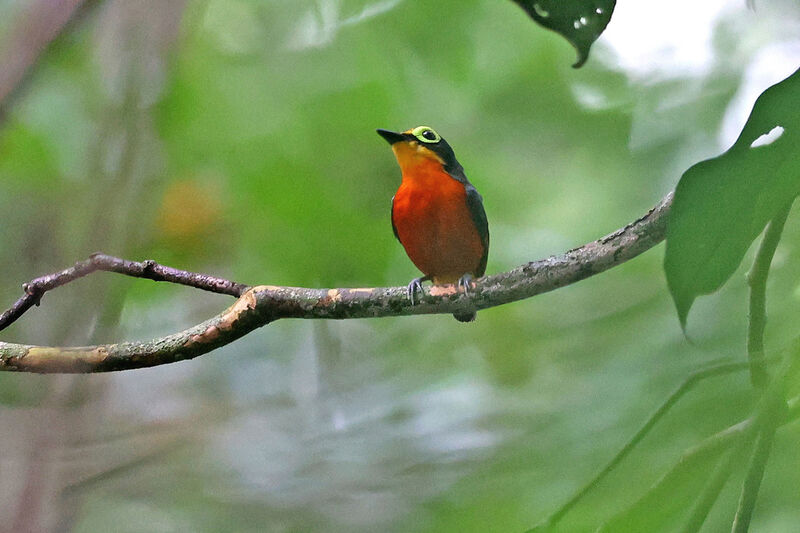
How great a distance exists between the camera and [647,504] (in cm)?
72

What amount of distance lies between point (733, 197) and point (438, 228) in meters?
2.65

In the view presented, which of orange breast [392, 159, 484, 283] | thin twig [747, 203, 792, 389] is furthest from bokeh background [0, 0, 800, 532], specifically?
thin twig [747, 203, 792, 389]

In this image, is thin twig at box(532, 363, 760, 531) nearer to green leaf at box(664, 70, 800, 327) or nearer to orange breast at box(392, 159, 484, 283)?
green leaf at box(664, 70, 800, 327)

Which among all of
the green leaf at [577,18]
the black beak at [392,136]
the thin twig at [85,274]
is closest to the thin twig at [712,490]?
the green leaf at [577,18]

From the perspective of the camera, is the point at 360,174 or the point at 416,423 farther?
the point at 360,174

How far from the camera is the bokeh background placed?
104 inches

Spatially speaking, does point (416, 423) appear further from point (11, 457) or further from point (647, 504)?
point (647, 504)

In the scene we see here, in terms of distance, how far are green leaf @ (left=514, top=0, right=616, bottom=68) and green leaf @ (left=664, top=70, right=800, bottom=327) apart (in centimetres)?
57

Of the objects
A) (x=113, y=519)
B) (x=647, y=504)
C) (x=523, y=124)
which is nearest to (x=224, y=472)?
(x=113, y=519)

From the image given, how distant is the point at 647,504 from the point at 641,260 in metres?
2.98

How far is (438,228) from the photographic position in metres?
3.38

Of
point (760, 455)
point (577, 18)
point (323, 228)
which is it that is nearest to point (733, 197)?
point (760, 455)

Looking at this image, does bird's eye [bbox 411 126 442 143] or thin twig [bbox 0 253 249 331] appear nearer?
thin twig [bbox 0 253 249 331]

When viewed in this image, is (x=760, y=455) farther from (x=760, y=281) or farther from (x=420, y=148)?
(x=420, y=148)
